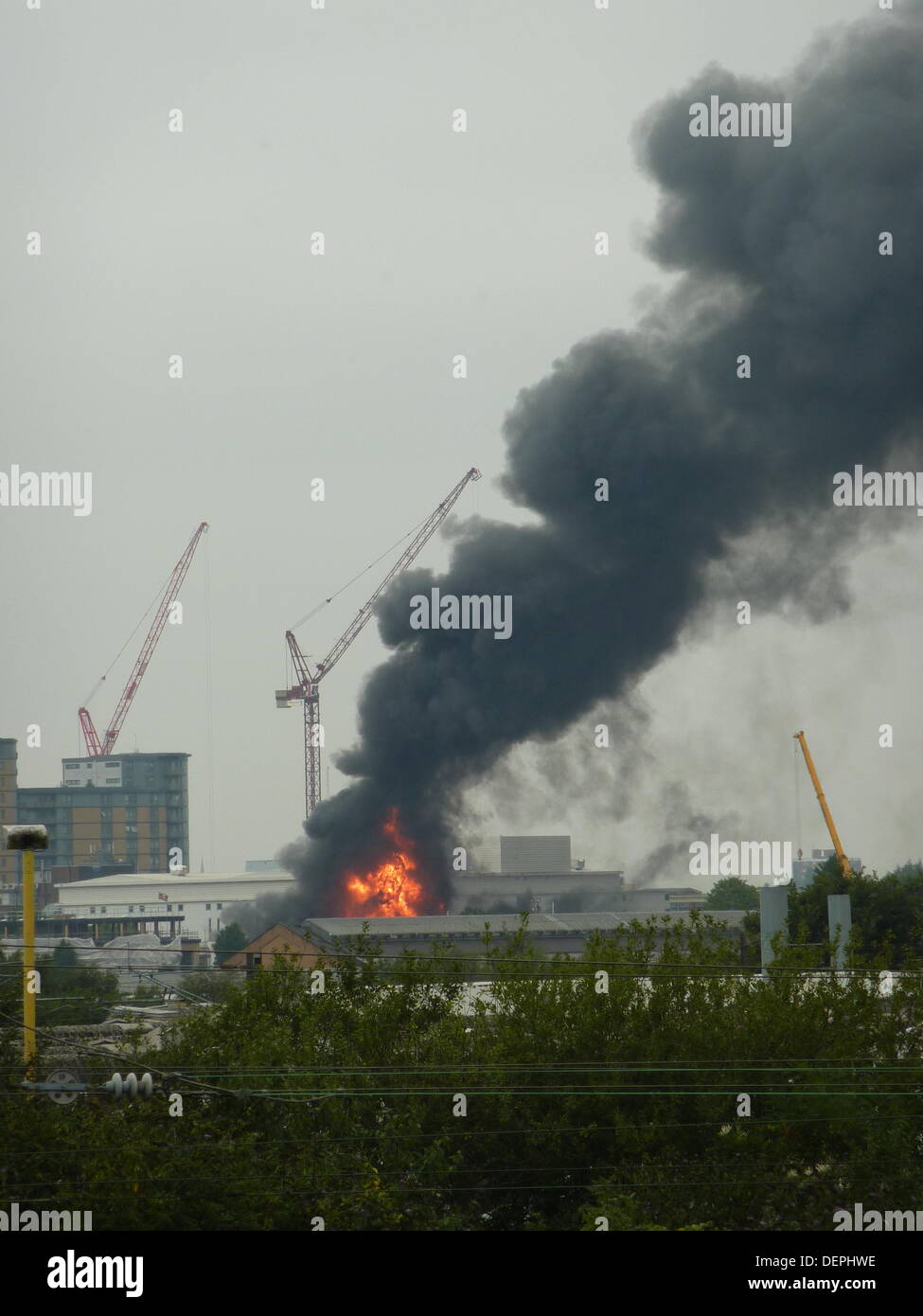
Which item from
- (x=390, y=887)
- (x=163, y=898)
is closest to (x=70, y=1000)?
(x=390, y=887)

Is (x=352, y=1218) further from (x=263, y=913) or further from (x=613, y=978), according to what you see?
(x=263, y=913)

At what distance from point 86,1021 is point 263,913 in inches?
2007

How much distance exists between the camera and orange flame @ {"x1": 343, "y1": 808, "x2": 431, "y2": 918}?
2906 inches

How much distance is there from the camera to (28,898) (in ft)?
56.3

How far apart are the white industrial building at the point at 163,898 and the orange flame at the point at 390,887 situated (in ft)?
106

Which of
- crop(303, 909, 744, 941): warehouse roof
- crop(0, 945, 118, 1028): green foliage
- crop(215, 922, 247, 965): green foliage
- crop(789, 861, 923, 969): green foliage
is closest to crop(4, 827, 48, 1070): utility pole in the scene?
crop(0, 945, 118, 1028): green foliage

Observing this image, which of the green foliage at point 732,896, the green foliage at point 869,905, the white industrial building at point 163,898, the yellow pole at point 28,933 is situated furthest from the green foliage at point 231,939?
the yellow pole at point 28,933

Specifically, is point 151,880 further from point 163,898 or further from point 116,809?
point 116,809

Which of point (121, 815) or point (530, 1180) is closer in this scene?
point (530, 1180)

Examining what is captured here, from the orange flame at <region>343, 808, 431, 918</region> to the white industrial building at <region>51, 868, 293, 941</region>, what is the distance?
32.2m
